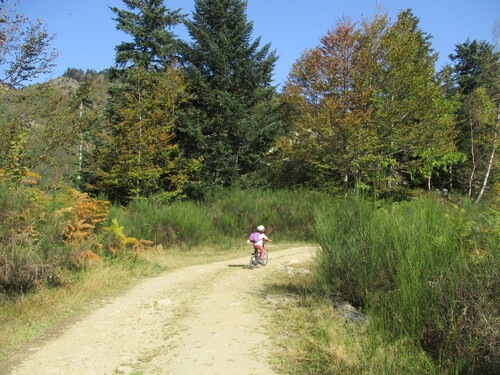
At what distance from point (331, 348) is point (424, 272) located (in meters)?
1.38

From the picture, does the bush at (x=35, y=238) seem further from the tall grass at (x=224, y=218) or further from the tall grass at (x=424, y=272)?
the tall grass at (x=424, y=272)

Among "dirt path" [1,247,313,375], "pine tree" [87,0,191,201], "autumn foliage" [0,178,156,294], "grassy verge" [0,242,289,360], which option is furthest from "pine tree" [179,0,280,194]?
"dirt path" [1,247,313,375]

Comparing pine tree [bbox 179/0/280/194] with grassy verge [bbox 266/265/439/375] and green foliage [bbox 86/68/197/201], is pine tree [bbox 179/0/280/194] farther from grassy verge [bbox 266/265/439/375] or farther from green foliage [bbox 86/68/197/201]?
Result: grassy verge [bbox 266/265/439/375]

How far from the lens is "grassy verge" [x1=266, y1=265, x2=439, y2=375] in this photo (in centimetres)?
337

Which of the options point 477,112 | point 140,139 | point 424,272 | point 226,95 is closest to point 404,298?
point 424,272

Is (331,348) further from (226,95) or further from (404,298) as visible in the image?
(226,95)

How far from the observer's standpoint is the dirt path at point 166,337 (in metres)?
3.87

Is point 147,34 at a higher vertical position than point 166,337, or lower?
higher

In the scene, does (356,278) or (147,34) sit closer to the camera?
(356,278)

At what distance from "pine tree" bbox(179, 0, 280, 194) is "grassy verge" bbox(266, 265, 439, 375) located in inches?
646

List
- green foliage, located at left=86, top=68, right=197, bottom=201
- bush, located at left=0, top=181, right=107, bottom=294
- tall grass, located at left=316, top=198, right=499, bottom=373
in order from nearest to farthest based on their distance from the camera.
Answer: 1. tall grass, located at left=316, top=198, right=499, bottom=373
2. bush, located at left=0, top=181, right=107, bottom=294
3. green foliage, located at left=86, top=68, right=197, bottom=201

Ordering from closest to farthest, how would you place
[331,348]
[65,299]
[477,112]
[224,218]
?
[331,348], [65,299], [224,218], [477,112]

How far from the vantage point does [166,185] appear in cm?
2108

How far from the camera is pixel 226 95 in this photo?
21.2 meters
